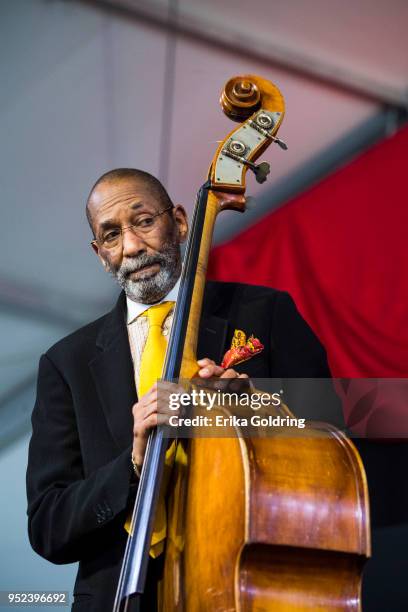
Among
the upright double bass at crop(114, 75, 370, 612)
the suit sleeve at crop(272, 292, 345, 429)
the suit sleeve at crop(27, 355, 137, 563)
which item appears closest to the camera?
the upright double bass at crop(114, 75, 370, 612)

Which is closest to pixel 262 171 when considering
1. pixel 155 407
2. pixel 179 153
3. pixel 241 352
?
pixel 241 352

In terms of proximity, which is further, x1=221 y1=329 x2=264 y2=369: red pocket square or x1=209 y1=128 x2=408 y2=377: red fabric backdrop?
x1=209 y1=128 x2=408 y2=377: red fabric backdrop

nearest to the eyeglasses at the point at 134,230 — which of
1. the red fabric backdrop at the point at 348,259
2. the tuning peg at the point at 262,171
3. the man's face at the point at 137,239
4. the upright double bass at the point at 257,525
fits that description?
the man's face at the point at 137,239

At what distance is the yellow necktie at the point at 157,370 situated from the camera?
1.67 meters

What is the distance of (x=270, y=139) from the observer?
77.0 inches

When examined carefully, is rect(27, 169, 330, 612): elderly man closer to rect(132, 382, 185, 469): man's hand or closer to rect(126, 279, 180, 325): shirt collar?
rect(126, 279, 180, 325): shirt collar

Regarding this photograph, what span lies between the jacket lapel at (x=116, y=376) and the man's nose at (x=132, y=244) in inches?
6.2

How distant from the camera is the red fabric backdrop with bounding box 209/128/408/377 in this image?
3.27m

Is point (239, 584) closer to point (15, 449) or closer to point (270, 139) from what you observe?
point (270, 139)

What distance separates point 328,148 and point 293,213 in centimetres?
51

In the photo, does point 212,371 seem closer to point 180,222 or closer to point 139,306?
point 139,306

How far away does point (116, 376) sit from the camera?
198 centimetres

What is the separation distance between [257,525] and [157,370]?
1.56 feet

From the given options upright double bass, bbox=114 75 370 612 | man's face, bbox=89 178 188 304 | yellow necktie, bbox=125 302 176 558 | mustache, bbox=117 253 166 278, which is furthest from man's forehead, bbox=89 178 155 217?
upright double bass, bbox=114 75 370 612
